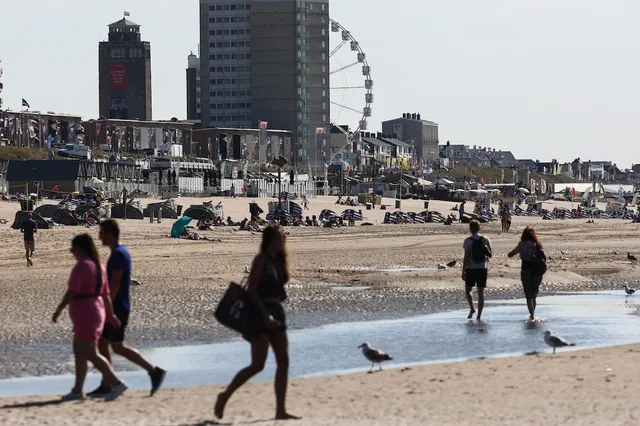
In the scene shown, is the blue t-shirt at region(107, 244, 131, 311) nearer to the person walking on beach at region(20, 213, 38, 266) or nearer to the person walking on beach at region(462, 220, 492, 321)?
the person walking on beach at region(462, 220, 492, 321)

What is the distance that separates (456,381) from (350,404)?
1591 millimetres

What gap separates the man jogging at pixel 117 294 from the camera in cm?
1059

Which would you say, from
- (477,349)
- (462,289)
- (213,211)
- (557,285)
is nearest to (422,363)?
(477,349)

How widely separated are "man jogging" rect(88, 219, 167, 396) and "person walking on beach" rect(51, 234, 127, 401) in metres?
0.19

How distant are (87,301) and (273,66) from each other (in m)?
141

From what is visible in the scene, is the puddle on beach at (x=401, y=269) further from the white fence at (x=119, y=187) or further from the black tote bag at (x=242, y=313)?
the white fence at (x=119, y=187)

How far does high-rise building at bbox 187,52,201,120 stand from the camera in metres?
190

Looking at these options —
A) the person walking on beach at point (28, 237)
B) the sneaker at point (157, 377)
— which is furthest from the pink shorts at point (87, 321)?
the person walking on beach at point (28, 237)

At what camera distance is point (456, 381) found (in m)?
11.9

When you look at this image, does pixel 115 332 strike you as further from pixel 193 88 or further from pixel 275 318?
pixel 193 88

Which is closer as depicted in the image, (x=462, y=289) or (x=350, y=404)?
(x=350, y=404)

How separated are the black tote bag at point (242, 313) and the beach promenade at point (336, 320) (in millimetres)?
787

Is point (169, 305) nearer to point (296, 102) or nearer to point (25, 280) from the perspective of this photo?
point (25, 280)

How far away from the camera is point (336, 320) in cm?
1842
